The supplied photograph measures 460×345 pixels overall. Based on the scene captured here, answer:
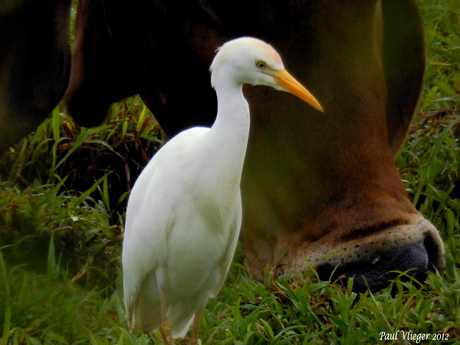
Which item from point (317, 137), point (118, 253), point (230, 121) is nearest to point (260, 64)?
point (230, 121)

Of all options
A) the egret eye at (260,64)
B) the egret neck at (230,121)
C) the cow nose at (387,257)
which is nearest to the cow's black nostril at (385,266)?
the cow nose at (387,257)

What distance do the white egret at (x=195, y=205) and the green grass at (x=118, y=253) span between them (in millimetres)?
159

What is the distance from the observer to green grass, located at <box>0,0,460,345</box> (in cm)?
311

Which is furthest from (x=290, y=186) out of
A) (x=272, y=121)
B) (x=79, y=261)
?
(x=79, y=261)

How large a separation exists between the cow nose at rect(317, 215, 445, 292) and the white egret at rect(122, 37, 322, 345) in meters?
0.37

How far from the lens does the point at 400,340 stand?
9.83ft

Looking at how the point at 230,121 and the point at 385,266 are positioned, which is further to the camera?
the point at 385,266

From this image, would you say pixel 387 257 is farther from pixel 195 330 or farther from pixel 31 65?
pixel 31 65

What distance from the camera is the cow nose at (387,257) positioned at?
292 cm

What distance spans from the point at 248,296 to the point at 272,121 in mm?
608

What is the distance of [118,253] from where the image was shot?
405 centimetres

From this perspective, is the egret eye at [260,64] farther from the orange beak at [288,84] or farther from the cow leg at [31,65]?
the cow leg at [31,65]

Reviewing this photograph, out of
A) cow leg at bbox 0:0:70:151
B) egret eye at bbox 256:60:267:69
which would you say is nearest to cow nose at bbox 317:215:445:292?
egret eye at bbox 256:60:267:69

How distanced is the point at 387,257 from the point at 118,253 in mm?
1458
